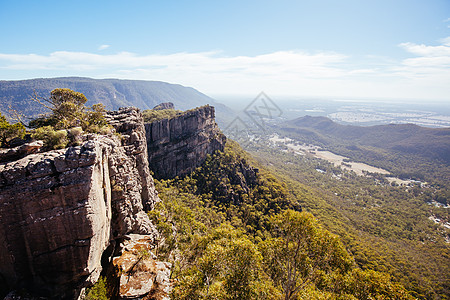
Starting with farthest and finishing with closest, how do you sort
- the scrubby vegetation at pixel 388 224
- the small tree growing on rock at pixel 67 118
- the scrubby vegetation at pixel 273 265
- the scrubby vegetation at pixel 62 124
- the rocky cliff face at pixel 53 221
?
the scrubby vegetation at pixel 388 224
the small tree growing on rock at pixel 67 118
the scrubby vegetation at pixel 62 124
the scrubby vegetation at pixel 273 265
the rocky cliff face at pixel 53 221

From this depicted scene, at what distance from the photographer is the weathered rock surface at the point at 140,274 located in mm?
16672

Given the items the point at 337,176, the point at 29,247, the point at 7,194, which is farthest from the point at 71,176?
the point at 337,176

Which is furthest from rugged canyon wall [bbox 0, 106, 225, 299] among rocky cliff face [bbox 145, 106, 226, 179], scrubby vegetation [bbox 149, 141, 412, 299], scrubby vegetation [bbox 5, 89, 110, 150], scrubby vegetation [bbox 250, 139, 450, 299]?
rocky cliff face [bbox 145, 106, 226, 179]

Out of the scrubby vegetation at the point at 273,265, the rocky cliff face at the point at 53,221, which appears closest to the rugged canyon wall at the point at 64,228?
the rocky cliff face at the point at 53,221

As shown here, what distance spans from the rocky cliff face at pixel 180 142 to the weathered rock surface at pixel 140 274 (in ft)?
142

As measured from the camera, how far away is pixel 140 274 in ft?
59.3

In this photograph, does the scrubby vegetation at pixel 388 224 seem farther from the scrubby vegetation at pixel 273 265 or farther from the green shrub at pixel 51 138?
the green shrub at pixel 51 138

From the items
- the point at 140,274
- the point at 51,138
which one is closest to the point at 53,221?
the point at 51,138

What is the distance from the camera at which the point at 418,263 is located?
70438 mm

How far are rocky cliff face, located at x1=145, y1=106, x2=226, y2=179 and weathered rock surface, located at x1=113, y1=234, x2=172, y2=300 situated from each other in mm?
43223

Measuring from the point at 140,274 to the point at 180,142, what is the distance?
53.3 metres

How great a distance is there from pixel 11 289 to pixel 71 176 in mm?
9066

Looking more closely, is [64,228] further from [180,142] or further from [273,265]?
[180,142]

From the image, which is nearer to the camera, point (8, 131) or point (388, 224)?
point (8, 131)
